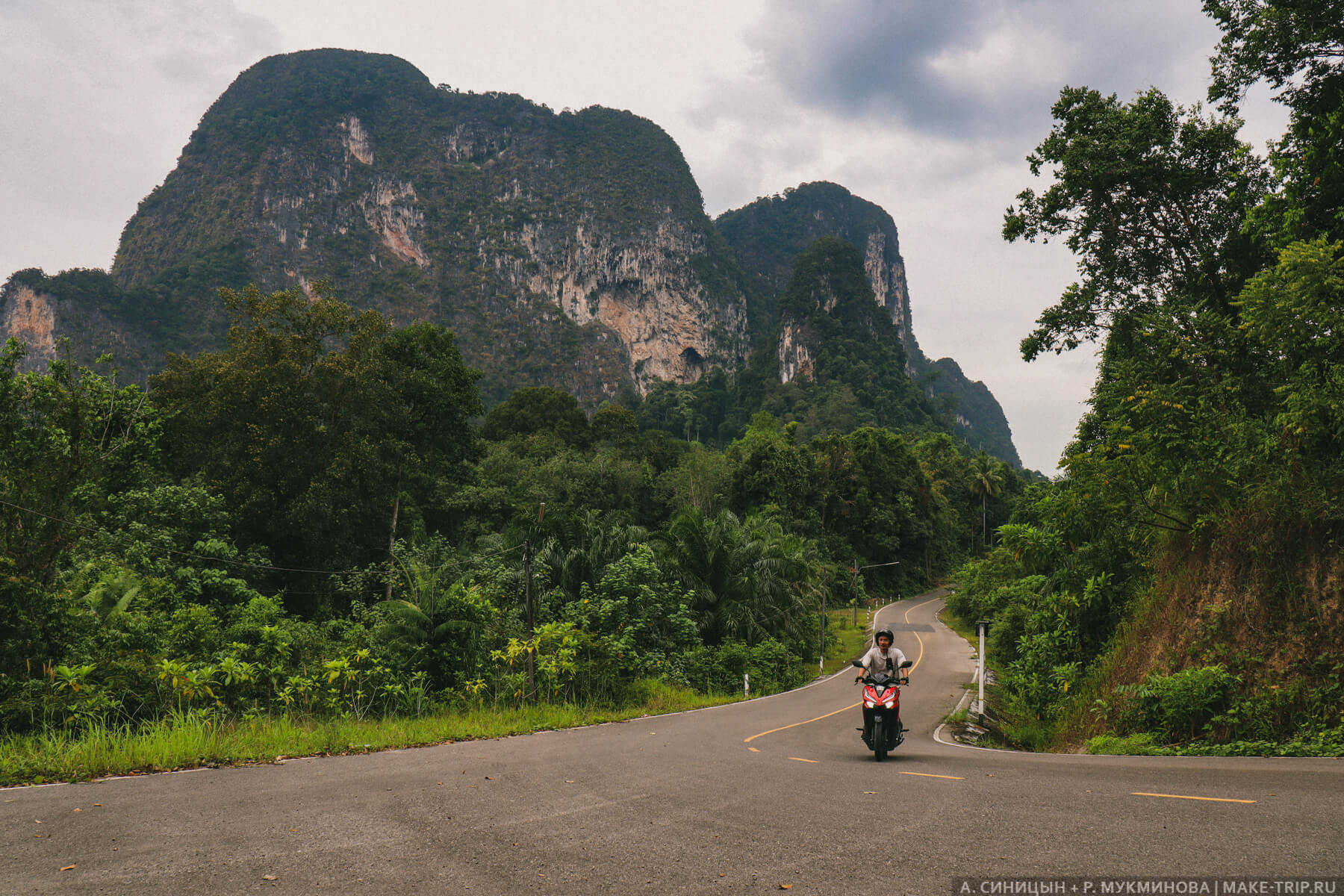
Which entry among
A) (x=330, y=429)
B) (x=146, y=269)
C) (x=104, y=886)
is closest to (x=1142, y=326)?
(x=104, y=886)

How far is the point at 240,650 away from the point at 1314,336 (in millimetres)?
17233

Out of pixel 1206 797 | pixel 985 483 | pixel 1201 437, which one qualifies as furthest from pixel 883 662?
pixel 985 483

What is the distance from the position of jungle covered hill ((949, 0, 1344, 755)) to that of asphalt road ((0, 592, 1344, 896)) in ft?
6.20

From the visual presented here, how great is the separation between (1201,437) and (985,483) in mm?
71011

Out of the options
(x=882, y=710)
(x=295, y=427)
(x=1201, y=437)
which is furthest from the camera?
(x=295, y=427)

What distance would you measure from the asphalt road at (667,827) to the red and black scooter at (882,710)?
1.90ft

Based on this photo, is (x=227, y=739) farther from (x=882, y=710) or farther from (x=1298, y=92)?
(x=1298, y=92)

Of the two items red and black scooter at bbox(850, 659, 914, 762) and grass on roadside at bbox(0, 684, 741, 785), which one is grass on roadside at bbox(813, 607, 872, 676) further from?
red and black scooter at bbox(850, 659, 914, 762)

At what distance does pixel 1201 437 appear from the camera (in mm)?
9680

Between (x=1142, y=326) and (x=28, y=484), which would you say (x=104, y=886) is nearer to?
(x=28, y=484)

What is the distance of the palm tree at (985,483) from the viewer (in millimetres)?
75375

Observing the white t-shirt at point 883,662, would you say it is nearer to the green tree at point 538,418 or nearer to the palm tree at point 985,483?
the green tree at point 538,418

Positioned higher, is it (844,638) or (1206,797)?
(1206,797)

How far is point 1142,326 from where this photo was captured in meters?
13.1
